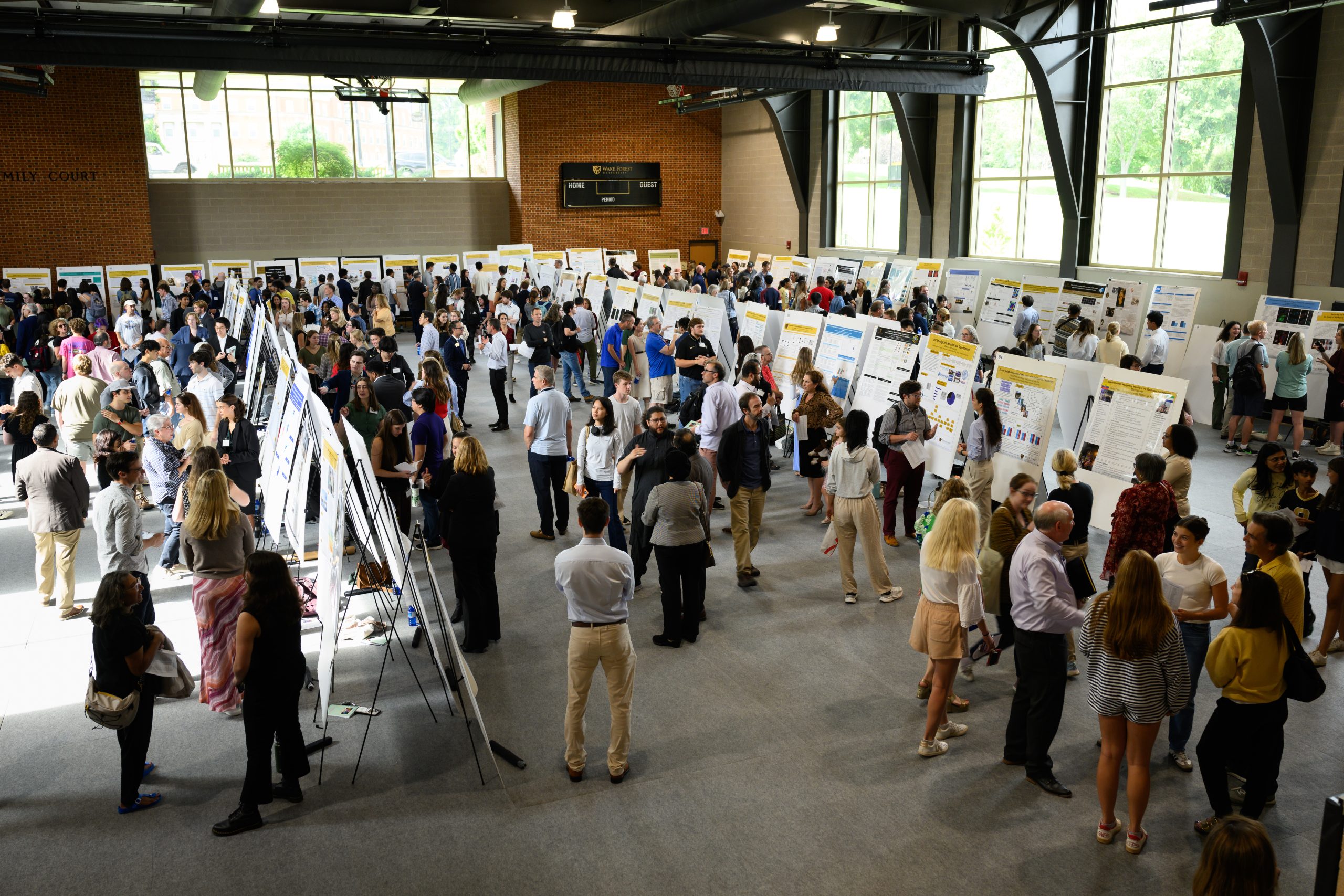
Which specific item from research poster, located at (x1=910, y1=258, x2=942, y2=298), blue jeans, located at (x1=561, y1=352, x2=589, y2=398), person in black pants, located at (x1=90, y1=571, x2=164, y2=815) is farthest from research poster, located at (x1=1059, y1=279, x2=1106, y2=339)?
person in black pants, located at (x1=90, y1=571, x2=164, y2=815)

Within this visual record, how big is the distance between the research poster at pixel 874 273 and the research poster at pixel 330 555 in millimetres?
15956

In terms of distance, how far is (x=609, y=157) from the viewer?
26781 millimetres

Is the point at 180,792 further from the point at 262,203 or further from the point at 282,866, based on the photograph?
the point at 262,203

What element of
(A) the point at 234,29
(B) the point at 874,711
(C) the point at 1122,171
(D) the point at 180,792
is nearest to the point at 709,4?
(A) the point at 234,29

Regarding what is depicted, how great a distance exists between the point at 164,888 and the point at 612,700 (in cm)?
208

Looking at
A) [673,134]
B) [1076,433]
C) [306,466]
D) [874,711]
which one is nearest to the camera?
[874,711]

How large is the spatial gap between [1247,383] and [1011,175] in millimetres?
9464

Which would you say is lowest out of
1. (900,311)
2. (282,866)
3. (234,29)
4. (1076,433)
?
(282,866)

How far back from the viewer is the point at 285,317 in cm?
1359

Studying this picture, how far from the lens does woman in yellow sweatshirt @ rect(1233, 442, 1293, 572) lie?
19.2 feet

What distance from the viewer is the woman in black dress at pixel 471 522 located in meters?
5.92

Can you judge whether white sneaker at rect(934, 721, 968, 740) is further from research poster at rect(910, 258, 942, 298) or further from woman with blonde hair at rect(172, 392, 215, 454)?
research poster at rect(910, 258, 942, 298)

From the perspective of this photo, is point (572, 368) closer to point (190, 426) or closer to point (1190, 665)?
point (190, 426)

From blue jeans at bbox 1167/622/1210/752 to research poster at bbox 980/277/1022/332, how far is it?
12084 millimetres
